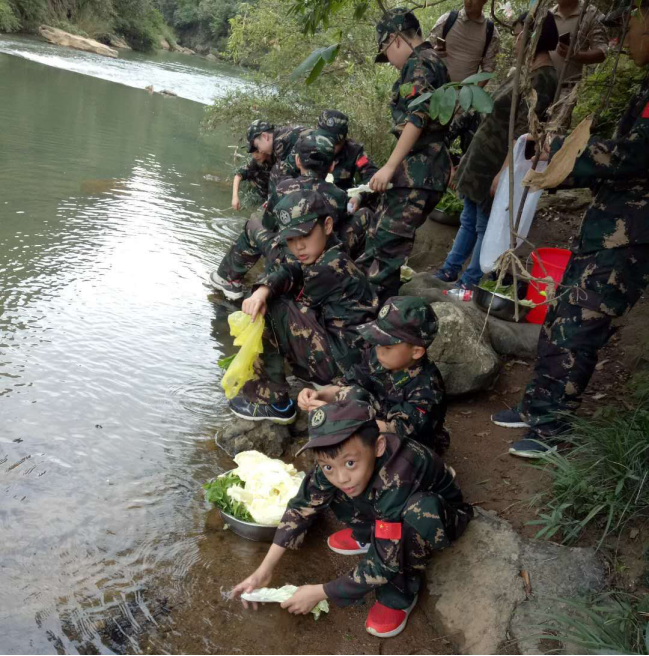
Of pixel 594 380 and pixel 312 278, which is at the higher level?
pixel 312 278

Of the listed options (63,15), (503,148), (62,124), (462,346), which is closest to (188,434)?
(462,346)

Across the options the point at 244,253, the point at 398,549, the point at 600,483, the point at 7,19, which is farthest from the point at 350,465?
the point at 7,19

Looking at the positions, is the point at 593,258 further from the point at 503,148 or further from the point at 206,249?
the point at 206,249

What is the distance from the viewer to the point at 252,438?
11.7ft

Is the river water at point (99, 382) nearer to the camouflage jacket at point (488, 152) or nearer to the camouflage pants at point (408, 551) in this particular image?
the camouflage pants at point (408, 551)

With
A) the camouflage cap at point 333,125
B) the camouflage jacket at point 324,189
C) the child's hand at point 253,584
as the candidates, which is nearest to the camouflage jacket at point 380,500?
the child's hand at point 253,584

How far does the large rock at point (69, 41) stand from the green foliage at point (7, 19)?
1132mm

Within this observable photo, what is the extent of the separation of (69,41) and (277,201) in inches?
1006

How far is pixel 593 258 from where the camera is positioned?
3053 millimetres

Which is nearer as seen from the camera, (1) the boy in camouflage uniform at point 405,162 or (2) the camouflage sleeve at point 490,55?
(1) the boy in camouflage uniform at point 405,162

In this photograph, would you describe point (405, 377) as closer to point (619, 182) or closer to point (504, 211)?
point (619, 182)

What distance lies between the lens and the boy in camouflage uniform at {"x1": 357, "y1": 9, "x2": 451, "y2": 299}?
3.94 meters

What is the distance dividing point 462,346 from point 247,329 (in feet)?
4.35

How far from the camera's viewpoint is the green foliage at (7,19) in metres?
23.5
